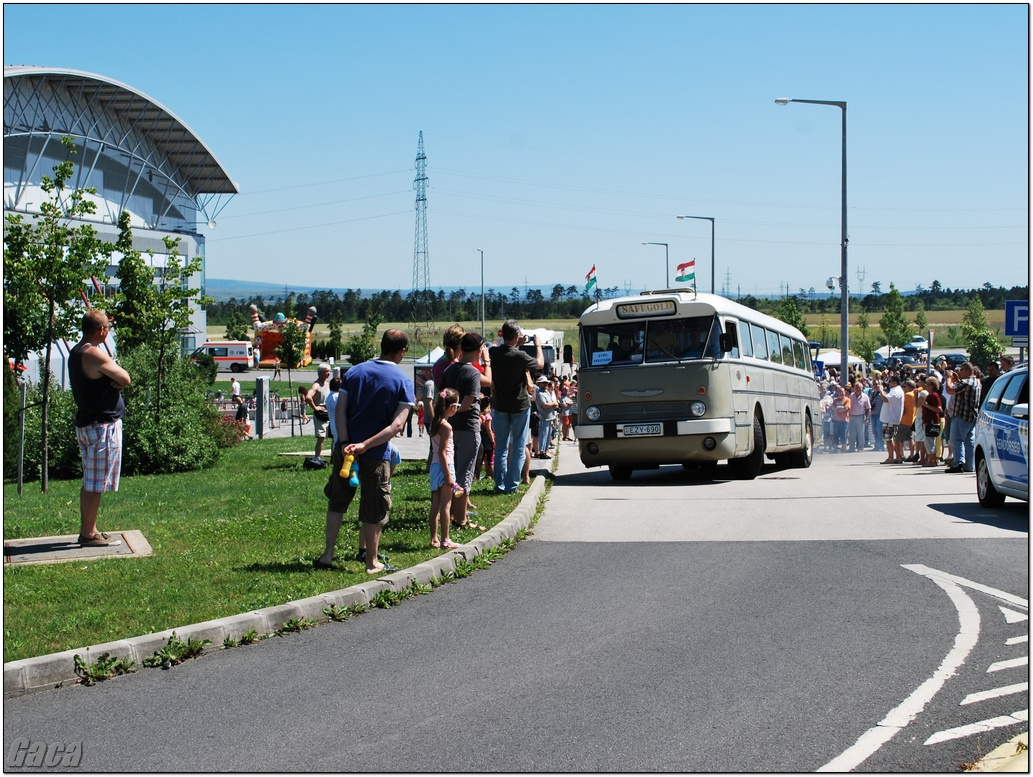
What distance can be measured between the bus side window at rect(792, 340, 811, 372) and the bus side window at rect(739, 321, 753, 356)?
186 inches

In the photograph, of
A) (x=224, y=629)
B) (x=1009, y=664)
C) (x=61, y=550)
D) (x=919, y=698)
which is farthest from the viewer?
A: (x=61, y=550)

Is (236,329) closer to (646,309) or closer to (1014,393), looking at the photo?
(646,309)

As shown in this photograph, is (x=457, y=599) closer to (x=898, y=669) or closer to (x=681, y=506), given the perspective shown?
(x=898, y=669)

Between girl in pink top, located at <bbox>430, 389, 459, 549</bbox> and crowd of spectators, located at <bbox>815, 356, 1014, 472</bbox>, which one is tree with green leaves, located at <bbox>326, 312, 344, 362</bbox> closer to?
crowd of spectators, located at <bbox>815, 356, 1014, 472</bbox>

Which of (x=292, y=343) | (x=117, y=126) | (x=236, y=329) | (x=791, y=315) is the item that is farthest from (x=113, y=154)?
(x=791, y=315)

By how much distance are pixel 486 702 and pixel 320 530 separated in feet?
18.3

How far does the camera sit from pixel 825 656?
20.8 ft

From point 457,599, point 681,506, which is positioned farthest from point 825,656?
point 681,506

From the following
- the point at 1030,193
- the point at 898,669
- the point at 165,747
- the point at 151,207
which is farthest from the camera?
the point at 151,207

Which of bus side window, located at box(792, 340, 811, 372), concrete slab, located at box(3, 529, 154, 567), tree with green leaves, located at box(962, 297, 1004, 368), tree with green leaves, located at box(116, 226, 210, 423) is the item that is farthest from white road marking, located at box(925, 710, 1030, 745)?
tree with green leaves, located at box(962, 297, 1004, 368)

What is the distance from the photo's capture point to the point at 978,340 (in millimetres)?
77500

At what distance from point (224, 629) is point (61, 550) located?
341 centimetres

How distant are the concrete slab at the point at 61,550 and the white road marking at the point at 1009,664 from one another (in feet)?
21.9

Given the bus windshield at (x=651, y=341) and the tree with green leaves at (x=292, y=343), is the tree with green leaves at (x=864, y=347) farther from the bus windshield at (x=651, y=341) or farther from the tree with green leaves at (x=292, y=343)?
the bus windshield at (x=651, y=341)
